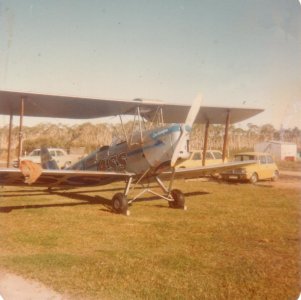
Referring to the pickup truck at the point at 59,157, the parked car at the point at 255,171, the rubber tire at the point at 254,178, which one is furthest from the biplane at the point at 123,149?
the pickup truck at the point at 59,157

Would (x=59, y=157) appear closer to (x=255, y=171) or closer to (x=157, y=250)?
(x=255, y=171)

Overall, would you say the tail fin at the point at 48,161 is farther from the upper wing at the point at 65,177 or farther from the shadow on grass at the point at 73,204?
the upper wing at the point at 65,177

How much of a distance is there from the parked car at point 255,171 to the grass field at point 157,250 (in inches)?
293

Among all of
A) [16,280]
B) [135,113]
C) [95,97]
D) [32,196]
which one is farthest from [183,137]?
[32,196]

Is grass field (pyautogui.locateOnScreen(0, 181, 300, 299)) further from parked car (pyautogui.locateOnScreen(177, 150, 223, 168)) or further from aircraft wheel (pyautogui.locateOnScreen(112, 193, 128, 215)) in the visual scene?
parked car (pyautogui.locateOnScreen(177, 150, 223, 168))

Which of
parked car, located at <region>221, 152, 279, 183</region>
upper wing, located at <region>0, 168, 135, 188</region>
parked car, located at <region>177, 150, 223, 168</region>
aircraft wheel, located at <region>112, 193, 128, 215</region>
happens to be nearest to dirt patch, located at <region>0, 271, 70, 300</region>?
upper wing, located at <region>0, 168, 135, 188</region>

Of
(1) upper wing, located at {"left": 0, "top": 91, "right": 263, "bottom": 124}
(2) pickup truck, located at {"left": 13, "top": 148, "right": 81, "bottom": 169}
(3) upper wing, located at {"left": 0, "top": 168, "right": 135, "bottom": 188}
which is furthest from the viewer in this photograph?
(2) pickup truck, located at {"left": 13, "top": 148, "right": 81, "bottom": 169}

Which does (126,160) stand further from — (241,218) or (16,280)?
(16,280)

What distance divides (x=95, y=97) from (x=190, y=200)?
4.41 metres

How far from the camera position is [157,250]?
523 cm

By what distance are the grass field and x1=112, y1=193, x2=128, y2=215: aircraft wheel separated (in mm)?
267

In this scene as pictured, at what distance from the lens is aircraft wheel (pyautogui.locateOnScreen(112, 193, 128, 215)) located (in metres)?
8.23

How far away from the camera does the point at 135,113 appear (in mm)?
9133

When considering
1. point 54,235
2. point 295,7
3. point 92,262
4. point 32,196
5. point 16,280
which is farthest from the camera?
point 32,196
